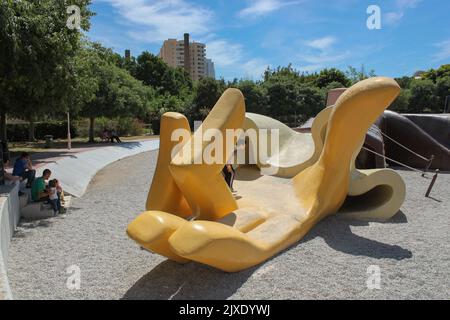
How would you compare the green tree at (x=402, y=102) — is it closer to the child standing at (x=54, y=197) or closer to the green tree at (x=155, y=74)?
the green tree at (x=155, y=74)

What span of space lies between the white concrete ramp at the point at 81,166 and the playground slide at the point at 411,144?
11346 millimetres

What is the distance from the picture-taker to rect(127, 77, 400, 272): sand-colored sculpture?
483 cm

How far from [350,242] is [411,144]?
1104 cm

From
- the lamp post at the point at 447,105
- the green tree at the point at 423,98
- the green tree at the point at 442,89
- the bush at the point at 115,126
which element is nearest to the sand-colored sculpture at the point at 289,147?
the bush at the point at 115,126

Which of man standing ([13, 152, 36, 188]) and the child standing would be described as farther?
man standing ([13, 152, 36, 188])

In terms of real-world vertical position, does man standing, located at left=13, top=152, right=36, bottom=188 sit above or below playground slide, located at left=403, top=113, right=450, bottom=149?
below

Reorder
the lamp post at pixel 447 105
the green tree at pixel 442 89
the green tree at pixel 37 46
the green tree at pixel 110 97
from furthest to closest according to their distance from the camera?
the green tree at pixel 442 89
the lamp post at pixel 447 105
the green tree at pixel 110 97
the green tree at pixel 37 46

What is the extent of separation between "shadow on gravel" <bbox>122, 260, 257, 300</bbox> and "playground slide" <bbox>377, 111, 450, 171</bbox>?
12496 millimetres

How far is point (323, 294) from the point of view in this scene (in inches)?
191

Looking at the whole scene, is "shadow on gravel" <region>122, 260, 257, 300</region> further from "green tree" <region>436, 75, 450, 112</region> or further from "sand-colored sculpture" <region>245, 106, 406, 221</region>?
"green tree" <region>436, 75, 450, 112</region>

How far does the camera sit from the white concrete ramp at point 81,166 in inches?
498

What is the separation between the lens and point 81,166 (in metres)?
15.9

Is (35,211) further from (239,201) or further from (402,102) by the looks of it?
(402,102)

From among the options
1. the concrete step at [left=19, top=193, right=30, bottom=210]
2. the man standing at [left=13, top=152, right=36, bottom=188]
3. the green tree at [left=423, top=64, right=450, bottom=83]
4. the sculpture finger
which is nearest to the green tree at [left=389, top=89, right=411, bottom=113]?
the green tree at [left=423, top=64, right=450, bottom=83]
